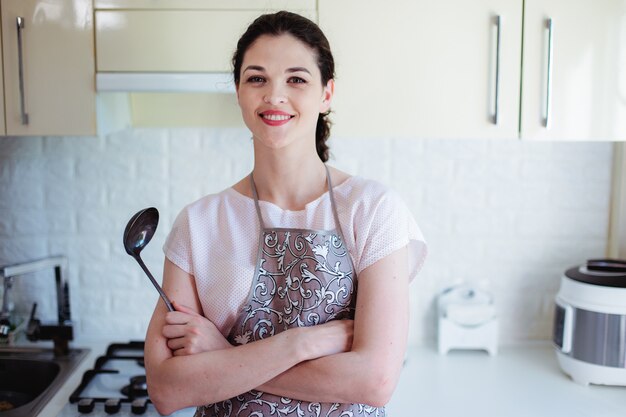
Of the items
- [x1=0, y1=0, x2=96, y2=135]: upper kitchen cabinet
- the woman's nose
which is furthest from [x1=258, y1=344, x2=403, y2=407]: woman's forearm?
[x1=0, y1=0, x2=96, y2=135]: upper kitchen cabinet

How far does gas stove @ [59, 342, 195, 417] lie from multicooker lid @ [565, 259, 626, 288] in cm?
111

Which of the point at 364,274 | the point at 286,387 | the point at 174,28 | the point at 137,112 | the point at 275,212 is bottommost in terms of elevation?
the point at 286,387

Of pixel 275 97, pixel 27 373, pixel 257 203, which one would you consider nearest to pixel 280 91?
pixel 275 97

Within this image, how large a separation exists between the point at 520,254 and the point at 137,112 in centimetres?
125

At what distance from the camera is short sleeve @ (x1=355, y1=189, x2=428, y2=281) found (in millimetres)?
1342

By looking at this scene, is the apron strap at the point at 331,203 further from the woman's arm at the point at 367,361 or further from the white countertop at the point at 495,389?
the white countertop at the point at 495,389

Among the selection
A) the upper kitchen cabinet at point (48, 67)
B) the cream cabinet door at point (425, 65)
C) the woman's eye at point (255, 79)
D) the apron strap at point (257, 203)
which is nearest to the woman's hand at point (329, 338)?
the apron strap at point (257, 203)

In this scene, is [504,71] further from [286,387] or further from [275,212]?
[286,387]

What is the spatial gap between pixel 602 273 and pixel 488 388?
1.46 feet

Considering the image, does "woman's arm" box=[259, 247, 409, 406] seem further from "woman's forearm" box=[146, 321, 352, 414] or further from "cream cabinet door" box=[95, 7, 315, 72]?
"cream cabinet door" box=[95, 7, 315, 72]

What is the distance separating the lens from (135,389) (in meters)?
1.84

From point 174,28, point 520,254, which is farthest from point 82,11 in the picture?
point 520,254

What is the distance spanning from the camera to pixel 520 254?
2225mm

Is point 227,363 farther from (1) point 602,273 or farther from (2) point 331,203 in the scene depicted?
(1) point 602,273
